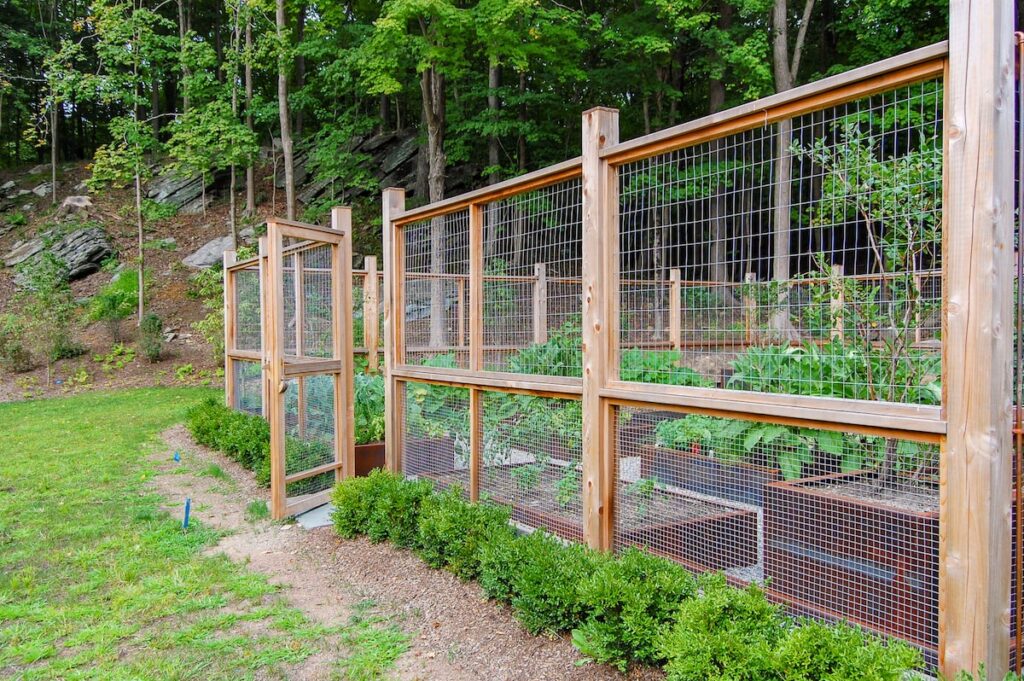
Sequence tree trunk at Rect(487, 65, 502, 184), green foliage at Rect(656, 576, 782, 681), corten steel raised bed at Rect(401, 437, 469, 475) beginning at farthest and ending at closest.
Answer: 1. tree trunk at Rect(487, 65, 502, 184)
2. corten steel raised bed at Rect(401, 437, 469, 475)
3. green foliage at Rect(656, 576, 782, 681)

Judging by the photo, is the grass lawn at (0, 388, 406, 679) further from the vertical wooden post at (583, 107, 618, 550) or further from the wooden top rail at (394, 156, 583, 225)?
the wooden top rail at (394, 156, 583, 225)

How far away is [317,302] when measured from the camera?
5.97m

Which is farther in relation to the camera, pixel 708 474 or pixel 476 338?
pixel 476 338

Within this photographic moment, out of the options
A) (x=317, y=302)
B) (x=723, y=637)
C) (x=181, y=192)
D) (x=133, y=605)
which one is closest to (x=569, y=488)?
(x=723, y=637)

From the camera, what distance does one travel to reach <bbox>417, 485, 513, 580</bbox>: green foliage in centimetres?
354

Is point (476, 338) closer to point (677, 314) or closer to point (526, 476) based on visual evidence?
point (526, 476)

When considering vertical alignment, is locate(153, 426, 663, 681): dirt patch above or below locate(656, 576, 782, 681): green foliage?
below

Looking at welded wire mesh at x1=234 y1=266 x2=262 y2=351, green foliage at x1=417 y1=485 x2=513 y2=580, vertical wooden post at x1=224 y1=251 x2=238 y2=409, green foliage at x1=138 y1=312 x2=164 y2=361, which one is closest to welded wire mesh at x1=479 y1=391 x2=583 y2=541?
green foliage at x1=417 y1=485 x2=513 y2=580

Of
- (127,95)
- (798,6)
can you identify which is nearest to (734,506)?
(127,95)

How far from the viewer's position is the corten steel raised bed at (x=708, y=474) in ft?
9.86

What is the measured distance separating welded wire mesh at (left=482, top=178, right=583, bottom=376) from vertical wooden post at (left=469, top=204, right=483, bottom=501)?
10cm

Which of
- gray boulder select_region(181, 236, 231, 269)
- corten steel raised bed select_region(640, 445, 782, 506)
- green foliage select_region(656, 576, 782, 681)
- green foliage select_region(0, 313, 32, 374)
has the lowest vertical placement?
green foliage select_region(656, 576, 782, 681)

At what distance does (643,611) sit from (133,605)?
2550 mm

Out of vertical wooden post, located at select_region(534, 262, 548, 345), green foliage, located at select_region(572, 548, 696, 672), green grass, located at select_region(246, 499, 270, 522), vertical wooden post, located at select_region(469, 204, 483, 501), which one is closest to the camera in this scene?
green foliage, located at select_region(572, 548, 696, 672)
